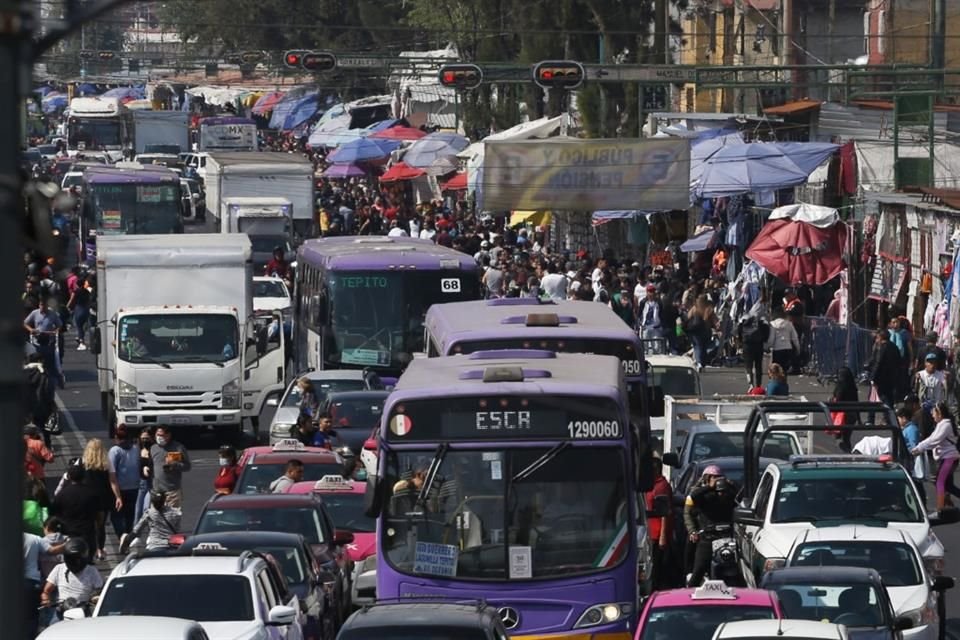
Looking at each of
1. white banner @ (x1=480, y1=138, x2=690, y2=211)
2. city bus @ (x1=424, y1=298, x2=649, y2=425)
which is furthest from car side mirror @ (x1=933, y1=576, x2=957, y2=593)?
white banner @ (x1=480, y1=138, x2=690, y2=211)

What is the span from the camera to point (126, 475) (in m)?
22.5

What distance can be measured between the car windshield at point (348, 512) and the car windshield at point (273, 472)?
3.63ft

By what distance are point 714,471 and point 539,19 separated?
38275 mm

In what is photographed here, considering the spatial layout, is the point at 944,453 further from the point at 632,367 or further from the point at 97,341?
the point at 97,341

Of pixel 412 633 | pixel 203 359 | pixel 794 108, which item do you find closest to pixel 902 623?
pixel 412 633

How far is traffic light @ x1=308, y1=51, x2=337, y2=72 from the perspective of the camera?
4191cm

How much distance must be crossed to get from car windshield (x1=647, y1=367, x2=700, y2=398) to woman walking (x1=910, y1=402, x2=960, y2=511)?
14.9 ft

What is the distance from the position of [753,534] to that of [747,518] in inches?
20.8

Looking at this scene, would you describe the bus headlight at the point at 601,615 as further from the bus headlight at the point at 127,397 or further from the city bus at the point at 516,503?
the bus headlight at the point at 127,397

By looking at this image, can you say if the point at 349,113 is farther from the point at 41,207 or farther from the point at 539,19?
the point at 41,207

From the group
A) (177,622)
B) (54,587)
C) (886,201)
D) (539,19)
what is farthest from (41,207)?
(539,19)

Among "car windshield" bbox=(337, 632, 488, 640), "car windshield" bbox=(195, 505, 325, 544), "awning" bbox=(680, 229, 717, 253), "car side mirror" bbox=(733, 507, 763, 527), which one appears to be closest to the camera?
"car windshield" bbox=(337, 632, 488, 640)

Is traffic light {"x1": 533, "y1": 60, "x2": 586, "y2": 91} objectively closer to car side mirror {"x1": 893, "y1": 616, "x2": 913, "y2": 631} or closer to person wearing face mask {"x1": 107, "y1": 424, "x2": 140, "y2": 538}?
person wearing face mask {"x1": 107, "y1": 424, "x2": 140, "y2": 538}

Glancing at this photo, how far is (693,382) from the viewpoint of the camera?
28.7 metres
